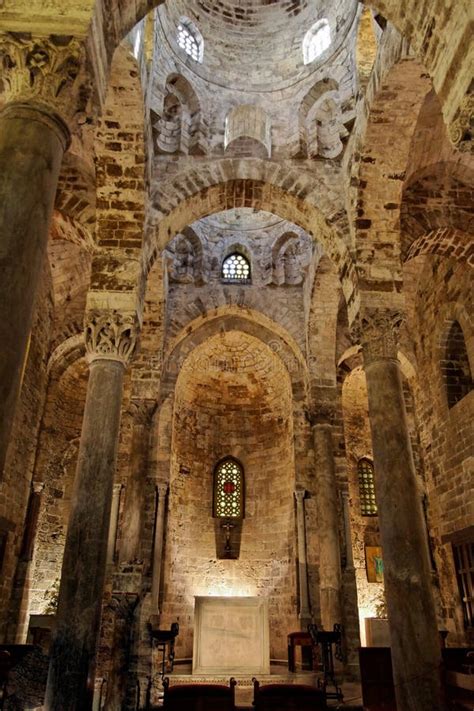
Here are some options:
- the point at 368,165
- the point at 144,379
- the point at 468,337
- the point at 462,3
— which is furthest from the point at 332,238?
the point at 144,379

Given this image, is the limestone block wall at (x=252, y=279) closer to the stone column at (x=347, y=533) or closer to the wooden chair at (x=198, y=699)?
the stone column at (x=347, y=533)

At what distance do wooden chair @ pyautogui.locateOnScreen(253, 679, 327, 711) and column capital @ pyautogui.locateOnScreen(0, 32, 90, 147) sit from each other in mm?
5296

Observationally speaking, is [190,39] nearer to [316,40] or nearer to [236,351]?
[316,40]

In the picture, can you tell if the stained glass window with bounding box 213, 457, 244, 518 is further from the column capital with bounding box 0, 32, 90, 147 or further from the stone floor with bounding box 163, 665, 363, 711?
the column capital with bounding box 0, 32, 90, 147

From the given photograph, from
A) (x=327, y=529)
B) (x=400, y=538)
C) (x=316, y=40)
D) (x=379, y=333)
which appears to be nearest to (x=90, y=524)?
(x=400, y=538)

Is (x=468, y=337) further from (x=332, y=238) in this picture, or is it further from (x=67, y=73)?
(x=67, y=73)

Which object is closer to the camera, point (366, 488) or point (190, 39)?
point (190, 39)

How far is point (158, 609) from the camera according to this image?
12.0m

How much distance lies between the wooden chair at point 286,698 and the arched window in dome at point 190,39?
1112cm

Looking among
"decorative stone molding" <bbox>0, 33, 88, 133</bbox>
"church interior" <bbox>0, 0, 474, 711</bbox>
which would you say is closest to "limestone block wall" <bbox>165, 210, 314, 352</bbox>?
"church interior" <bbox>0, 0, 474, 711</bbox>

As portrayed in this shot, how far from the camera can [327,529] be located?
39.4 ft

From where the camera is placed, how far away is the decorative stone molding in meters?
3.79

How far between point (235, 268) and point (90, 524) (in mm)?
9418

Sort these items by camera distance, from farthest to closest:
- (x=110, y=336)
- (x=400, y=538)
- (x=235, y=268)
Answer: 1. (x=235, y=268)
2. (x=110, y=336)
3. (x=400, y=538)
